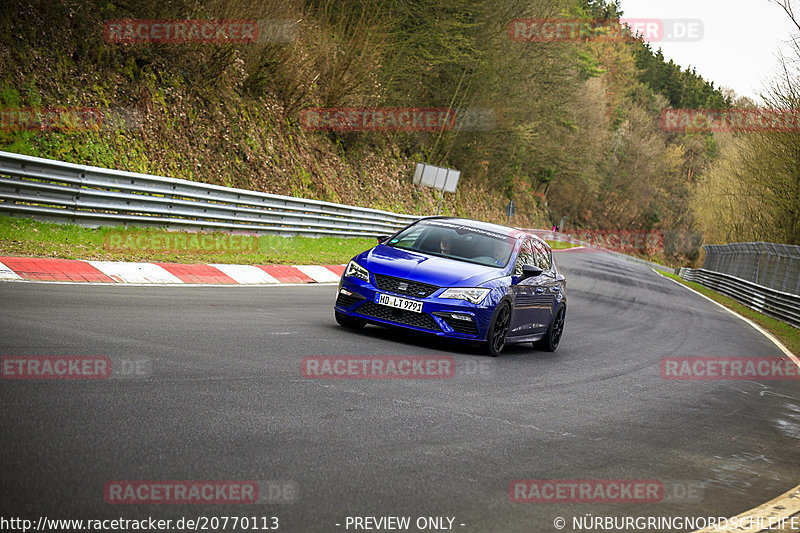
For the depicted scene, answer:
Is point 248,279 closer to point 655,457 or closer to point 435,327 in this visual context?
point 435,327

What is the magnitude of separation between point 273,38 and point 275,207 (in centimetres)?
819

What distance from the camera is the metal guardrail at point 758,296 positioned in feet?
86.8

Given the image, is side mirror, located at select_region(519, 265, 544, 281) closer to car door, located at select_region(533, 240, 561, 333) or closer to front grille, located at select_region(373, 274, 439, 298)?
car door, located at select_region(533, 240, 561, 333)

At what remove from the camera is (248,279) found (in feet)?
51.4

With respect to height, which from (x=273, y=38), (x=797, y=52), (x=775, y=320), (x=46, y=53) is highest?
(x=797, y=52)

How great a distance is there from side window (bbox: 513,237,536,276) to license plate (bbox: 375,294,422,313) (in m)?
1.77

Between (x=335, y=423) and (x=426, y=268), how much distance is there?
4547 mm

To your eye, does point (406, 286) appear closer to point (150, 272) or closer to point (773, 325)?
point (150, 272)

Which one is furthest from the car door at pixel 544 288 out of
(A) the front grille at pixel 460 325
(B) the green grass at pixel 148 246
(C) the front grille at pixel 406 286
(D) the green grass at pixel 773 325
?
(D) the green grass at pixel 773 325

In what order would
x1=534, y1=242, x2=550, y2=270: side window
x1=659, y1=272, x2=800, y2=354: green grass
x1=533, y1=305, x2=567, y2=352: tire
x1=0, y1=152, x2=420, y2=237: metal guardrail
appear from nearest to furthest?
1. x1=534, y1=242, x2=550, y2=270: side window
2. x1=533, y1=305, x2=567, y2=352: tire
3. x1=0, y1=152, x2=420, y2=237: metal guardrail
4. x1=659, y1=272, x2=800, y2=354: green grass

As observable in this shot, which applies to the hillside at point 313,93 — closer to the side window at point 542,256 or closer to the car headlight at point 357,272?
the car headlight at point 357,272

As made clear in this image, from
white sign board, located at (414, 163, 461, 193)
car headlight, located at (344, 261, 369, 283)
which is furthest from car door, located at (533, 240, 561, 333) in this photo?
white sign board, located at (414, 163, 461, 193)

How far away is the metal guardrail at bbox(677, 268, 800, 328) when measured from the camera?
86.8 ft

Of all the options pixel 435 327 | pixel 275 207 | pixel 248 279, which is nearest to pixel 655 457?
pixel 435 327
